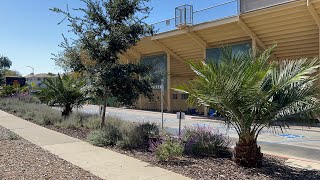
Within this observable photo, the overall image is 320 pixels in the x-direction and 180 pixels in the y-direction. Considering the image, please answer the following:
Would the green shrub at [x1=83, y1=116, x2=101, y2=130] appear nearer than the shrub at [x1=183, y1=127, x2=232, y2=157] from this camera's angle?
No

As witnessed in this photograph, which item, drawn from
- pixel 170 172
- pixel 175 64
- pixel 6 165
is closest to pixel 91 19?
pixel 6 165

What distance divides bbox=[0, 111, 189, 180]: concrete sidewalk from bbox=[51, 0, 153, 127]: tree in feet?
7.45

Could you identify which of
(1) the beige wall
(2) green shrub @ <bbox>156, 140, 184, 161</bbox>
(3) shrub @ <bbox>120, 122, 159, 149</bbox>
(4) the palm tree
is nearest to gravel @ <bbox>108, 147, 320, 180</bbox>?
(2) green shrub @ <bbox>156, 140, 184, 161</bbox>

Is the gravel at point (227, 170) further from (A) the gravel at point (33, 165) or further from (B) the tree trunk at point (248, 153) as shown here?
(A) the gravel at point (33, 165)

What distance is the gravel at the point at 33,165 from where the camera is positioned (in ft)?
21.6

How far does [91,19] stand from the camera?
40.1 feet

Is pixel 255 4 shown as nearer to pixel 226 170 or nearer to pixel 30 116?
pixel 30 116

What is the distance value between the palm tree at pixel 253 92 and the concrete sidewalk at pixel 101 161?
5.82ft

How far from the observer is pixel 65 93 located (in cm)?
1795

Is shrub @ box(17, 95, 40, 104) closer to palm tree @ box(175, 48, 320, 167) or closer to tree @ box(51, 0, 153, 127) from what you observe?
tree @ box(51, 0, 153, 127)

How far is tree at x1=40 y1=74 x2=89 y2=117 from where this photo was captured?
1802 cm

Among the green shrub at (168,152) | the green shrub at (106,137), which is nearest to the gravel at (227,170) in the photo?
the green shrub at (168,152)

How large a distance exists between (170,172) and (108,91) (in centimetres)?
577

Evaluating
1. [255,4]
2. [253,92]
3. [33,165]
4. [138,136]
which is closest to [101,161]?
[33,165]
